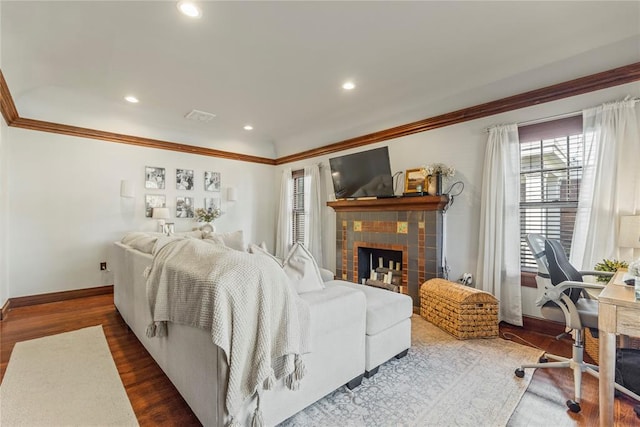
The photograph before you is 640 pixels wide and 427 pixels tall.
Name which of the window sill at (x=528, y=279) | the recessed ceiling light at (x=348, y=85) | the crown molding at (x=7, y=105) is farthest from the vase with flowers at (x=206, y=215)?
the window sill at (x=528, y=279)

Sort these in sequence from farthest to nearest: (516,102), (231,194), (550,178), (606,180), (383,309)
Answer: (231,194)
(516,102)
(550,178)
(606,180)
(383,309)

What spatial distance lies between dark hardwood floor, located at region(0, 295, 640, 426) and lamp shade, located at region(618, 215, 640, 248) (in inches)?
40.4

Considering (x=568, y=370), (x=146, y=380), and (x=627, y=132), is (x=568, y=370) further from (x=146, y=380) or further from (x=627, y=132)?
(x=146, y=380)

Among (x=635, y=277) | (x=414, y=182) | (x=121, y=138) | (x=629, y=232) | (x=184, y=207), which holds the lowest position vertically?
(x=635, y=277)

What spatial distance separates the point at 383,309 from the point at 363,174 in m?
2.51

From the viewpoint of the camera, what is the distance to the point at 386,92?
3660 mm

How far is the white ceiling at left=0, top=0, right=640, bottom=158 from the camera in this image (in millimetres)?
2180

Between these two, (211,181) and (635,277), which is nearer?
(635,277)

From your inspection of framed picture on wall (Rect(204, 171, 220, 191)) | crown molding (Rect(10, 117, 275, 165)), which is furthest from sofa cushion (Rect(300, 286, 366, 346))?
crown molding (Rect(10, 117, 275, 165))

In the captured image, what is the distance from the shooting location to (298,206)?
19.2 ft

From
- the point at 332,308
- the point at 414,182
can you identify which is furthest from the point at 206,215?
the point at 332,308

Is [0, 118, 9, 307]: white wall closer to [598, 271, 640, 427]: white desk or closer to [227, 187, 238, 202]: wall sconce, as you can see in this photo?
[227, 187, 238, 202]: wall sconce

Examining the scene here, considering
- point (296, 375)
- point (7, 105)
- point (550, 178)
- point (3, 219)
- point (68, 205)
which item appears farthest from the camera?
point (68, 205)

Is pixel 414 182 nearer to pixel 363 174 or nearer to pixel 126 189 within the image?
pixel 363 174
